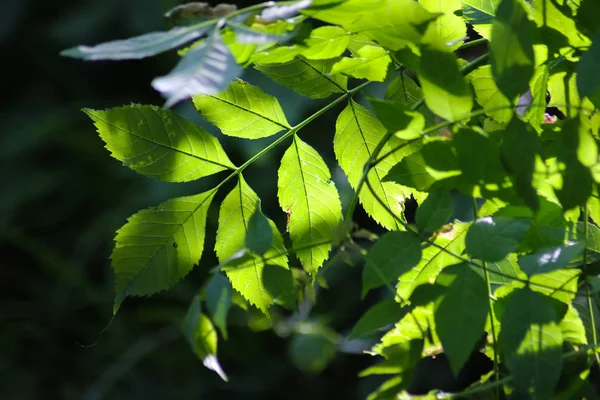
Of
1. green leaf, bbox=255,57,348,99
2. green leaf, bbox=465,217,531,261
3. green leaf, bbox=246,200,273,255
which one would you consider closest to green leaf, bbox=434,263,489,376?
green leaf, bbox=465,217,531,261

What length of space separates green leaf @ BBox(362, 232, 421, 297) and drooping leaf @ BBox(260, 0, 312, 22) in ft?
0.51

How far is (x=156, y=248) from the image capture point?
0.59 meters

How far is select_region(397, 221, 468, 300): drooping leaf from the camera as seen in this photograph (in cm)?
56

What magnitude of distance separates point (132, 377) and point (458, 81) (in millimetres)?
2241

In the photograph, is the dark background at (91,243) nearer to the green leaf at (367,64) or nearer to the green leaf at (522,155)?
the green leaf at (367,64)

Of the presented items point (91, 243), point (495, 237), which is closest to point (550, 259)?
point (495, 237)

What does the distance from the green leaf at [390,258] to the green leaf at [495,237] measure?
0.04 m

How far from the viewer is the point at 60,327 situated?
275 cm

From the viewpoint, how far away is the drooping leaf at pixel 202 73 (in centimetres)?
38

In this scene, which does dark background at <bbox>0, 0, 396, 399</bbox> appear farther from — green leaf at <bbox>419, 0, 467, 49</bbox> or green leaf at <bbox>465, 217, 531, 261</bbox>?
green leaf at <bbox>465, 217, 531, 261</bbox>

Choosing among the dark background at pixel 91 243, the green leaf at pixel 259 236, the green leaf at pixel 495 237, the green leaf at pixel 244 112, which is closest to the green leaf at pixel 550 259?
the green leaf at pixel 495 237

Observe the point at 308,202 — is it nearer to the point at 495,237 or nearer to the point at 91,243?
the point at 495,237

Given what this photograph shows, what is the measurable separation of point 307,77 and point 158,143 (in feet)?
0.47

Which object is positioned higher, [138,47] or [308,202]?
[138,47]
